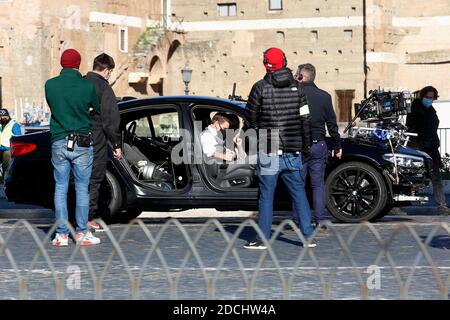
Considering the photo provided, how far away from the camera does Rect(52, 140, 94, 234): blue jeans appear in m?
12.3

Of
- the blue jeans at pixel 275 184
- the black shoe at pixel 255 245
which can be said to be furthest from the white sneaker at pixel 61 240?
the blue jeans at pixel 275 184

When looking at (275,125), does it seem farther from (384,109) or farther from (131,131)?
(384,109)

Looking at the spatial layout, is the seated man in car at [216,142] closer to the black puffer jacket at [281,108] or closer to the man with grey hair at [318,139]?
the man with grey hair at [318,139]

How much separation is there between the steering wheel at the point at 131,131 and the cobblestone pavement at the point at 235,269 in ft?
4.27

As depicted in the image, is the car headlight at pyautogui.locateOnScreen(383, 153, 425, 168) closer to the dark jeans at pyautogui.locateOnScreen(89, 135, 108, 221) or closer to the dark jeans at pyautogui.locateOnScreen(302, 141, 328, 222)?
the dark jeans at pyautogui.locateOnScreen(302, 141, 328, 222)

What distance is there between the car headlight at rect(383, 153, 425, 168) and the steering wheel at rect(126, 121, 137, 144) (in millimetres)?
2898

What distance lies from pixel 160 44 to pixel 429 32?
1240cm

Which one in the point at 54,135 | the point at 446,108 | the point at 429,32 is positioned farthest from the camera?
the point at 429,32

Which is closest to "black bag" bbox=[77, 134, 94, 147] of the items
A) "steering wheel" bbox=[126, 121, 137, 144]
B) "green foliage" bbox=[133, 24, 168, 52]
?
"steering wheel" bbox=[126, 121, 137, 144]

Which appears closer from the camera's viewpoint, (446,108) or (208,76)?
(446,108)

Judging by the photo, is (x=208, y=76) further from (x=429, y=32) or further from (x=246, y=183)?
(x=246, y=183)

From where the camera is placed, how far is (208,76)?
6225 centimetres

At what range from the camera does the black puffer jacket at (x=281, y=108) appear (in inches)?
472

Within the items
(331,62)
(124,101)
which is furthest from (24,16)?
(124,101)
